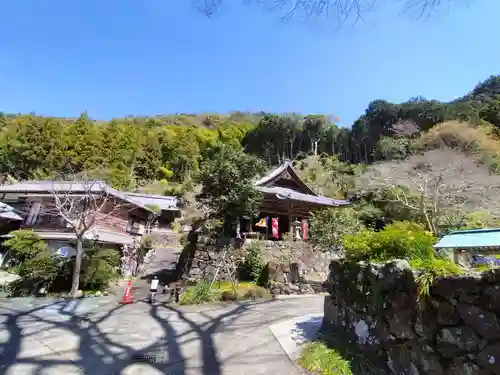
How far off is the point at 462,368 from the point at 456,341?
250 millimetres

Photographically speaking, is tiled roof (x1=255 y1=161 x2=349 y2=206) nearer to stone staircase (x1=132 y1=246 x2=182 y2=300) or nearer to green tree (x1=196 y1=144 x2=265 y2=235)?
green tree (x1=196 y1=144 x2=265 y2=235)

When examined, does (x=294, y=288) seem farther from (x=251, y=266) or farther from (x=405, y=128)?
(x=405, y=128)

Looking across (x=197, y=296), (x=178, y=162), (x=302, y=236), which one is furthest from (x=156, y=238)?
(x=178, y=162)

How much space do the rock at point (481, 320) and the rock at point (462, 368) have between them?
33 centimetres

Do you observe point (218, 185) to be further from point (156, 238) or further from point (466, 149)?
point (466, 149)

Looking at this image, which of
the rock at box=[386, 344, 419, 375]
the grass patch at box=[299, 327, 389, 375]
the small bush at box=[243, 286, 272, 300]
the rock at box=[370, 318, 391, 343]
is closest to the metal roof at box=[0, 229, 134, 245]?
the small bush at box=[243, 286, 272, 300]

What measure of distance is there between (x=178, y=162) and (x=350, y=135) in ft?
87.6

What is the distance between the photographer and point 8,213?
1877 centimetres

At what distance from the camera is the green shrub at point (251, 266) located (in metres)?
14.0

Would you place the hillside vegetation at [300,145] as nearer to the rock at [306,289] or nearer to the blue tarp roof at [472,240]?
the rock at [306,289]

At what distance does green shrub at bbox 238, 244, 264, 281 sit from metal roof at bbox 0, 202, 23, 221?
1495 cm

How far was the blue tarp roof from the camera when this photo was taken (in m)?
5.59

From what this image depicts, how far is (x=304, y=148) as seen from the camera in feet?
172

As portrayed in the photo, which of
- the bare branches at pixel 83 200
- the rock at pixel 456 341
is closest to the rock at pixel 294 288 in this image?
the rock at pixel 456 341
